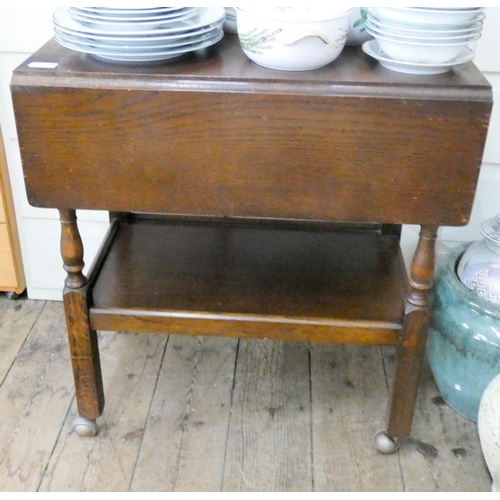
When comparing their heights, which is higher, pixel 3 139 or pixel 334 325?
pixel 3 139

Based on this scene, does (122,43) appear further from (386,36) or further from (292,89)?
(386,36)

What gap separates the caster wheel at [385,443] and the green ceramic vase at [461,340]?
0.20 meters

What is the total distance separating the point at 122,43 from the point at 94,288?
50 cm

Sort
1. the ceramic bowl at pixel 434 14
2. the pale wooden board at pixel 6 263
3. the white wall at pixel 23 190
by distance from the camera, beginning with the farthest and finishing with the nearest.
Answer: the pale wooden board at pixel 6 263 → the white wall at pixel 23 190 → the ceramic bowl at pixel 434 14

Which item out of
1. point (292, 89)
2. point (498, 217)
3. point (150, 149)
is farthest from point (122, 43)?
point (498, 217)

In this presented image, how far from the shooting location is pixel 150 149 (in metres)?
1.00

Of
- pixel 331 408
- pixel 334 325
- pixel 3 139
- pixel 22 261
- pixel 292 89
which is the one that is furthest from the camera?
pixel 22 261

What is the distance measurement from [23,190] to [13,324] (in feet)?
1.18

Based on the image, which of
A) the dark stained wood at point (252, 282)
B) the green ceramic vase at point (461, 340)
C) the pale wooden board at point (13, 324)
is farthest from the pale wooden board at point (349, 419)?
the pale wooden board at point (13, 324)

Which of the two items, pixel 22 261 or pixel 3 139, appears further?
pixel 22 261

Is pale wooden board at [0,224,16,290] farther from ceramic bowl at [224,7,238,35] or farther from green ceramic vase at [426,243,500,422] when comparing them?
green ceramic vase at [426,243,500,422]

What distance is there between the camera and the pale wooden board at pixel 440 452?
1.23m

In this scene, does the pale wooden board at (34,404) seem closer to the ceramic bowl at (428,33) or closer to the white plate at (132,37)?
the white plate at (132,37)

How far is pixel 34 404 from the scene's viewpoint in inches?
54.9
